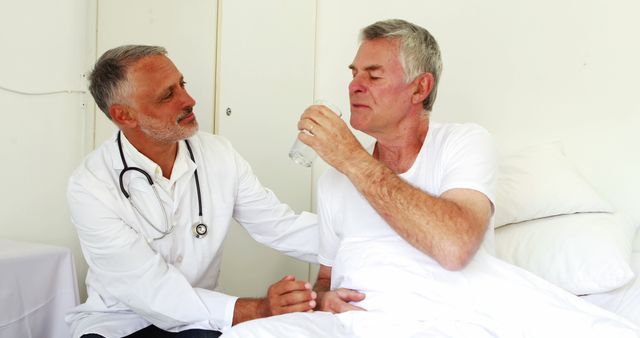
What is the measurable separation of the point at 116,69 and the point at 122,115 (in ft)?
0.44

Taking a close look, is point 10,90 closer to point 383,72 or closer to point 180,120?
point 180,120

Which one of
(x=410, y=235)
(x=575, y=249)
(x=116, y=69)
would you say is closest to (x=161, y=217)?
(x=116, y=69)

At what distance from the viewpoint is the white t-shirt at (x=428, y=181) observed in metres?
1.34

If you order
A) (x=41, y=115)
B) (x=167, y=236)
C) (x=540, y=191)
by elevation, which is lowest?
(x=167, y=236)

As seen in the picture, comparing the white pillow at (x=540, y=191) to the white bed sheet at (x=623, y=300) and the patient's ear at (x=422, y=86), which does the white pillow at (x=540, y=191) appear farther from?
the patient's ear at (x=422, y=86)

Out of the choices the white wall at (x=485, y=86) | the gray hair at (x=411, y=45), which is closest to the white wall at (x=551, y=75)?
the white wall at (x=485, y=86)

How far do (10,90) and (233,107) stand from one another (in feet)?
2.70

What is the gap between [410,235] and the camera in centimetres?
123

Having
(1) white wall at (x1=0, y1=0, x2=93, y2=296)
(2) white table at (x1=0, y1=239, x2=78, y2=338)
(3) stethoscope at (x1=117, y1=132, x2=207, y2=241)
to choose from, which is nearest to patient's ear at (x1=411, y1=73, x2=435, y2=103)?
(3) stethoscope at (x1=117, y1=132, x2=207, y2=241)

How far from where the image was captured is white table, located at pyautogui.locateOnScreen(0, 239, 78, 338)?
1.66 metres

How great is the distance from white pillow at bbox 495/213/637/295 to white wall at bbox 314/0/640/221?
0.95ft

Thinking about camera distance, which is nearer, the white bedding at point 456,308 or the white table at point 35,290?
the white bedding at point 456,308

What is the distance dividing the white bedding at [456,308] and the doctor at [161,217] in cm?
19

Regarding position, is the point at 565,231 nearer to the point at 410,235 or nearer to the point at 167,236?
the point at 410,235
